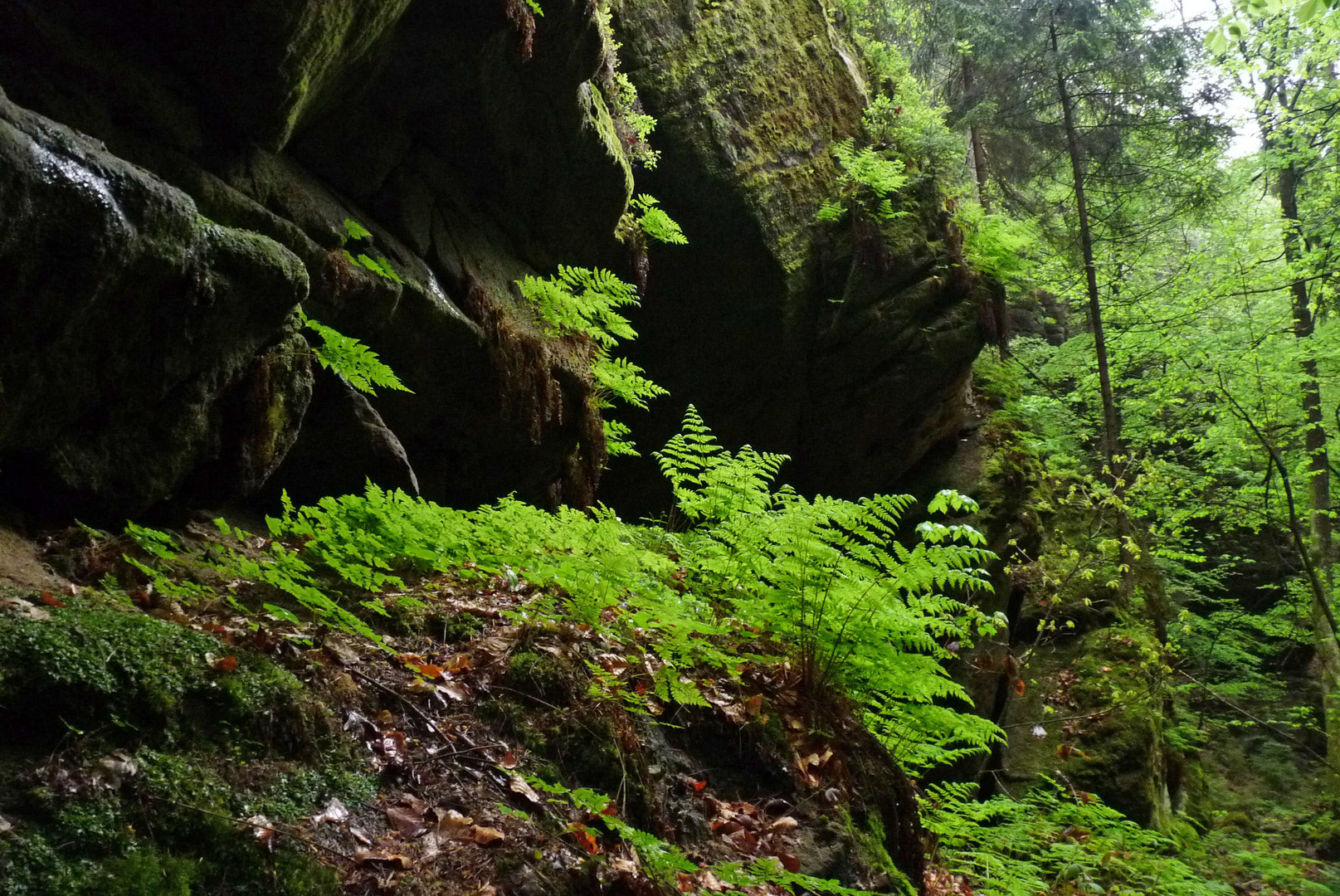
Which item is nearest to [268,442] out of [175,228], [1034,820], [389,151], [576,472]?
[175,228]

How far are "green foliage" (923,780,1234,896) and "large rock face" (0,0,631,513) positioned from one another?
4.93 m

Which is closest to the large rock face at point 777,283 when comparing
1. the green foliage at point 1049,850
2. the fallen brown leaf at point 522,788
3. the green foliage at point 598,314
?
the green foliage at point 598,314

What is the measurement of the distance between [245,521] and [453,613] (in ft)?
6.95

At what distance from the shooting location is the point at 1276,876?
28.6 feet

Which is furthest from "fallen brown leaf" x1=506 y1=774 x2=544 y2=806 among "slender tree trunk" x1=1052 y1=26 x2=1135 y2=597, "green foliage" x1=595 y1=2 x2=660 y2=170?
"slender tree trunk" x1=1052 y1=26 x2=1135 y2=597

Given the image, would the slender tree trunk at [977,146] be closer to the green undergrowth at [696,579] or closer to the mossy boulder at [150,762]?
the green undergrowth at [696,579]

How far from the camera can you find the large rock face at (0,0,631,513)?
345cm

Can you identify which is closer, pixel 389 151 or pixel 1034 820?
pixel 389 151

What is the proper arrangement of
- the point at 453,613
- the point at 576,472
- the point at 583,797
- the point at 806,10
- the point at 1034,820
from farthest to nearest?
the point at 806,10, the point at 576,472, the point at 1034,820, the point at 453,613, the point at 583,797

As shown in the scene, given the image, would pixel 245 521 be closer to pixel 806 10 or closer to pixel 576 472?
pixel 576 472

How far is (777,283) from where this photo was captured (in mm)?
10633

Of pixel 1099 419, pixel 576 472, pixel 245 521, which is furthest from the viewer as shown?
pixel 1099 419

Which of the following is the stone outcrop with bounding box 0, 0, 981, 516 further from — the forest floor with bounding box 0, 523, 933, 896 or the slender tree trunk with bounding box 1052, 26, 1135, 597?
the slender tree trunk with bounding box 1052, 26, 1135, 597

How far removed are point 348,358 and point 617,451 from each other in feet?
14.0
